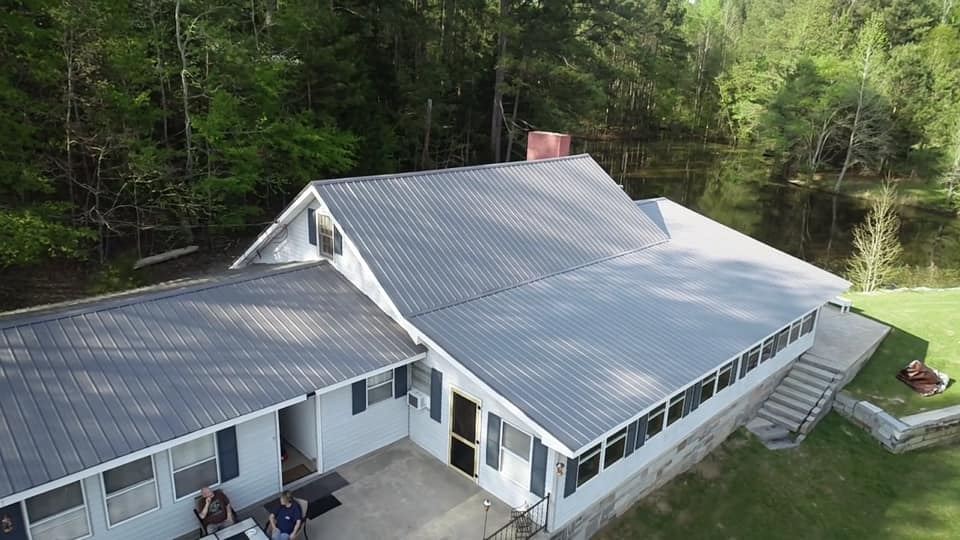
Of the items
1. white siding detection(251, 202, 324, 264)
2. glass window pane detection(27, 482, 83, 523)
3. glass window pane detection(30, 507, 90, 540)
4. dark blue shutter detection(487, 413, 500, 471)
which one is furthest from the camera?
white siding detection(251, 202, 324, 264)

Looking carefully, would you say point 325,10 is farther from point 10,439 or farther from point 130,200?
point 10,439

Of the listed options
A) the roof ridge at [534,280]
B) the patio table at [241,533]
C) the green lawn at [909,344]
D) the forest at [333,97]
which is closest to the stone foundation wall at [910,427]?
the green lawn at [909,344]

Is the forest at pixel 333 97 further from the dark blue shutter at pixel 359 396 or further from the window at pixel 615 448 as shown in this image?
the window at pixel 615 448

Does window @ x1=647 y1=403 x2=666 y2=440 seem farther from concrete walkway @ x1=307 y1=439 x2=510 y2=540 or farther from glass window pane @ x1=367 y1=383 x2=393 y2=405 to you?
glass window pane @ x1=367 y1=383 x2=393 y2=405

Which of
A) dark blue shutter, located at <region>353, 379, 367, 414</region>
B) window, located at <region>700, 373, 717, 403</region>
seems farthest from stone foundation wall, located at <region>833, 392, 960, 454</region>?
dark blue shutter, located at <region>353, 379, 367, 414</region>

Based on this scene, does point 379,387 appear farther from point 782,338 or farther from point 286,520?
point 782,338

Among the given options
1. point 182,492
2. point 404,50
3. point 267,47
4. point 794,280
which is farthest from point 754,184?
point 182,492
